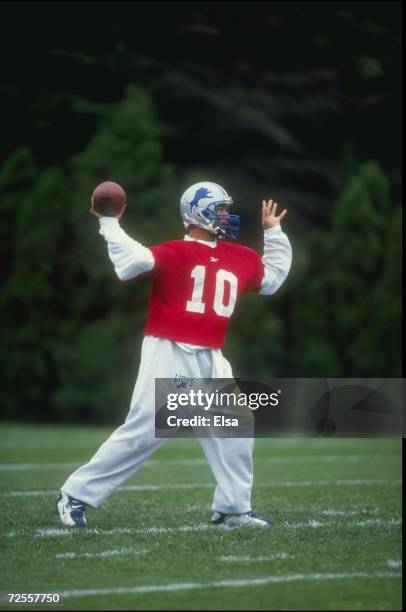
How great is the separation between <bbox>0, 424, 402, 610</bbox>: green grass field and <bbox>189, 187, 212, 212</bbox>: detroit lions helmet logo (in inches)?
73.1

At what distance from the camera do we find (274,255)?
7.07 metres

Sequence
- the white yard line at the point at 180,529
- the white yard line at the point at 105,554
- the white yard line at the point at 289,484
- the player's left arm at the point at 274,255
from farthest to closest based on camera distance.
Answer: the white yard line at the point at 289,484 → the player's left arm at the point at 274,255 → the white yard line at the point at 180,529 → the white yard line at the point at 105,554

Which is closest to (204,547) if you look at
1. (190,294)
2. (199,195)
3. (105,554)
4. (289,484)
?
(105,554)

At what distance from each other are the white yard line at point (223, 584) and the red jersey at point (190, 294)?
6.02 feet

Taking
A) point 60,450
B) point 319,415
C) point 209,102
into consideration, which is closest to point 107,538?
point 60,450

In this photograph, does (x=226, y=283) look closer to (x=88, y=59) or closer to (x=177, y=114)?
(x=88, y=59)

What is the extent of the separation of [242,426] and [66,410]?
484 inches

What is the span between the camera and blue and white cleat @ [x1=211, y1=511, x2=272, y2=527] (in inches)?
257

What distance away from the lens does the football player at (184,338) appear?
6367 mm

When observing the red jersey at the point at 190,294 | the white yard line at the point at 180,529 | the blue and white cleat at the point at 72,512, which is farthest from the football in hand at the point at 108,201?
the white yard line at the point at 180,529

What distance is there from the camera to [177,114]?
21.8m

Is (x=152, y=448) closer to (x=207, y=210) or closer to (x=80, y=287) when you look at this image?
(x=207, y=210)

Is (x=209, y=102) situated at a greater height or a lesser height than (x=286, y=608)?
greater

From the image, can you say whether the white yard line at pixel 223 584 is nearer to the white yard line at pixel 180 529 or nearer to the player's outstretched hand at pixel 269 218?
the white yard line at pixel 180 529
